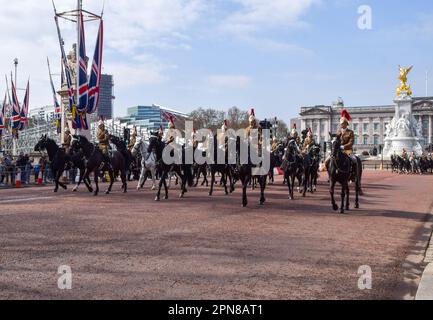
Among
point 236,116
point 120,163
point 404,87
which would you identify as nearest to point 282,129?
point 236,116

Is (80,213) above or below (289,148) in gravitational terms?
below

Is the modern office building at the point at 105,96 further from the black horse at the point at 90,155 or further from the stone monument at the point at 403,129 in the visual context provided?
the black horse at the point at 90,155

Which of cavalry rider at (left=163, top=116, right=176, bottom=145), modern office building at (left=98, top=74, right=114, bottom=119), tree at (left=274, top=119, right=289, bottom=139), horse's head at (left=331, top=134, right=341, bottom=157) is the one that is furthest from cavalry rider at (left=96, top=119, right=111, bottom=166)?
modern office building at (left=98, top=74, right=114, bottom=119)

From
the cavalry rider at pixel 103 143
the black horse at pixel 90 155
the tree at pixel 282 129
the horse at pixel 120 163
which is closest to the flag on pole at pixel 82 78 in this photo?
the horse at pixel 120 163

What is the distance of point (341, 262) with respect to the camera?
7496mm

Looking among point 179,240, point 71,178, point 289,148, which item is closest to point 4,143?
point 71,178

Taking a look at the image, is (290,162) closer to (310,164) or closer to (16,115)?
(310,164)

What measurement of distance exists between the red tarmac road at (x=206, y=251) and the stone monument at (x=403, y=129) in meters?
71.0

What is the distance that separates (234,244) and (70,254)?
2.97 metres

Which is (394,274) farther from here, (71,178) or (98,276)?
(71,178)

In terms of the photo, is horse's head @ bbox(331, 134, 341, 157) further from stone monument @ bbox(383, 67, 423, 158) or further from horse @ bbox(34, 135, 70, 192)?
stone monument @ bbox(383, 67, 423, 158)

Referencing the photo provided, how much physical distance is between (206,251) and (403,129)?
80.2 m

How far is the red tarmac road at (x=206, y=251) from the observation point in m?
5.82

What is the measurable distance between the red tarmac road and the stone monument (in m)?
71.0
